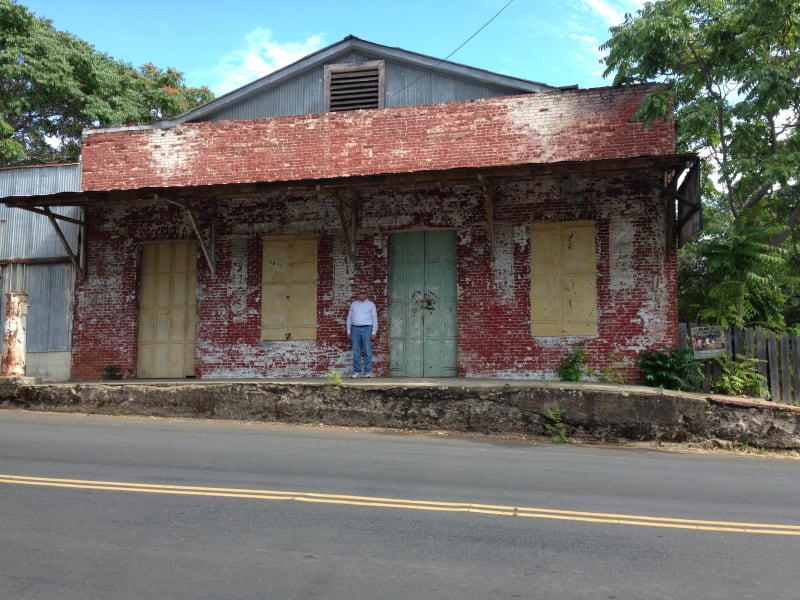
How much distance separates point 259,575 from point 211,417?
26.3 feet

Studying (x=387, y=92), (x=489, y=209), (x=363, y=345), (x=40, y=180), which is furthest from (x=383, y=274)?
(x=40, y=180)

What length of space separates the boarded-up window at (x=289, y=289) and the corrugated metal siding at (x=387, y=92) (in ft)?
10.7

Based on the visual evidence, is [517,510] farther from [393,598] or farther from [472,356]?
[472,356]

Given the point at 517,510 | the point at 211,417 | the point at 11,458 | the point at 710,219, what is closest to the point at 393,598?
the point at 517,510

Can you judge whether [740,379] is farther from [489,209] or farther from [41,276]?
[41,276]

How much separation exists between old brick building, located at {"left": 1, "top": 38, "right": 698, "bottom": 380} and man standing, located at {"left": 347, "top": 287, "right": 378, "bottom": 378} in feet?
1.90

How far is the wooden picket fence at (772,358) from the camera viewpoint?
37.1 feet

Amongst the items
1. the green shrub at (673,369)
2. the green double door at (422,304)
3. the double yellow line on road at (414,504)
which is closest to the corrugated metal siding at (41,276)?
the green double door at (422,304)

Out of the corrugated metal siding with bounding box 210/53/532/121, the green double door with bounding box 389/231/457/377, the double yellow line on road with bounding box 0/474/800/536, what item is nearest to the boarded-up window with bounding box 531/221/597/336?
the green double door with bounding box 389/231/457/377

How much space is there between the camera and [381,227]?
44.3 feet

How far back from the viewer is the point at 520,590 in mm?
3938

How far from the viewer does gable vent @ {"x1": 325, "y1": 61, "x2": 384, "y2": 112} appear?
48.8 ft

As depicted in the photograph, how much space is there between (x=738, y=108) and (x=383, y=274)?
7.17 meters

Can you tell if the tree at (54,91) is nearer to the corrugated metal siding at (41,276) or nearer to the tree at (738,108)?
the corrugated metal siding at (41,276)
